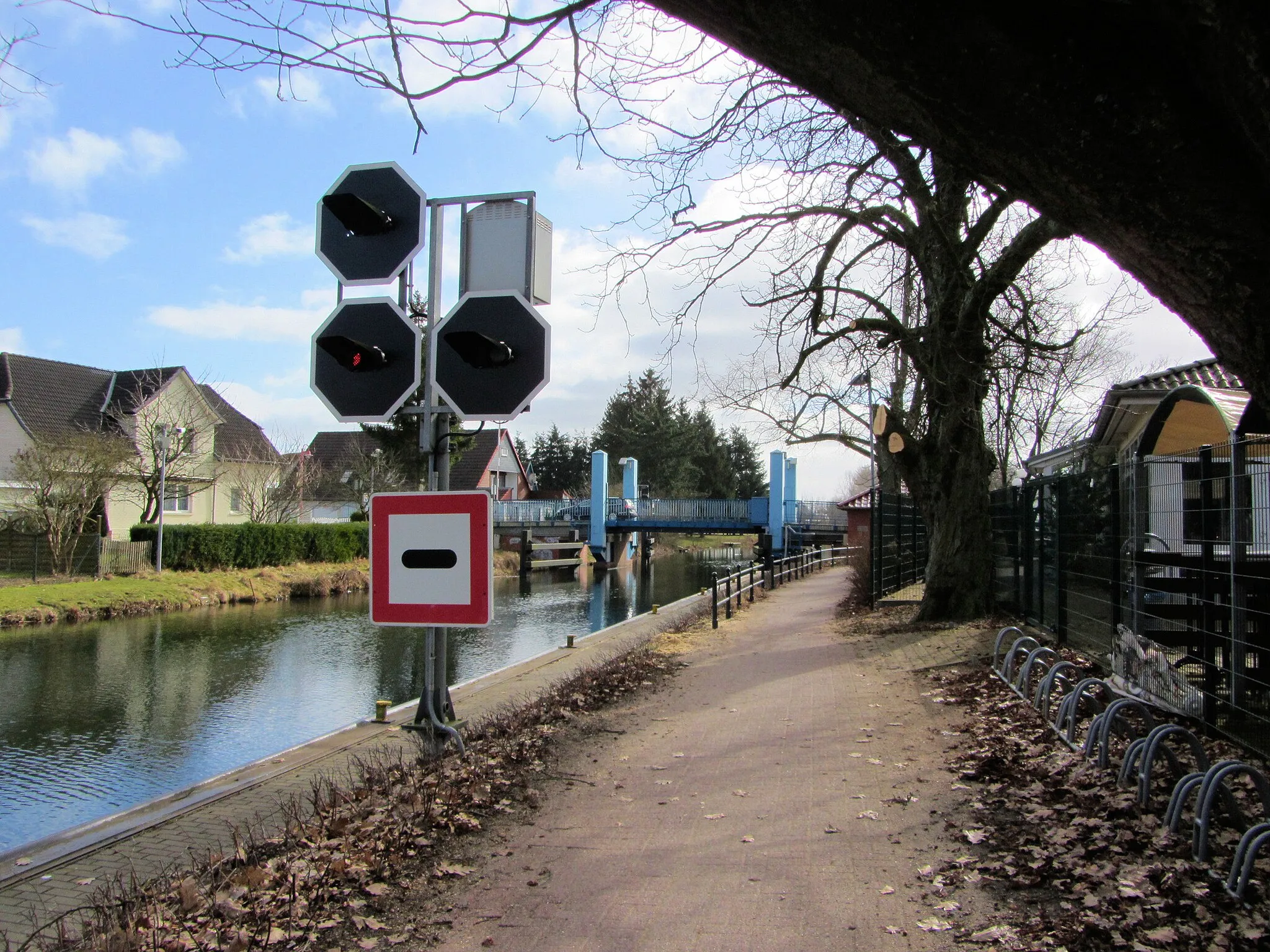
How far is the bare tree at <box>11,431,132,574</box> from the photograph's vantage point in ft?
84.7

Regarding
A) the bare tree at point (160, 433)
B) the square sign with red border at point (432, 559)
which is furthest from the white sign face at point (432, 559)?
the bare tree at point (160, 433)

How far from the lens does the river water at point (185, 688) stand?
9094mm

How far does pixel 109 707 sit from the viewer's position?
498 inches

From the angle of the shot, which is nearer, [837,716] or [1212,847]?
[1212,847]

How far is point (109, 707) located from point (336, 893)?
10.7 metres

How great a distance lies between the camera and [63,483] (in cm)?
2617

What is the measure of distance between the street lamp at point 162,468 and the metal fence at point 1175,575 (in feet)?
79.4

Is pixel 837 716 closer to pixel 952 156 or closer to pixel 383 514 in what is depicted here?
pixel 383 514

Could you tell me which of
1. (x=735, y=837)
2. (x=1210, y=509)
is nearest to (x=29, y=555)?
(x=735, y=837)

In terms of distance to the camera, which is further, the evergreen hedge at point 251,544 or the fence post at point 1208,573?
the evergreen hedge at point 251,544

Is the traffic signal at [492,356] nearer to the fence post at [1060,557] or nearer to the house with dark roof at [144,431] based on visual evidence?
the fence post at [1060,557]

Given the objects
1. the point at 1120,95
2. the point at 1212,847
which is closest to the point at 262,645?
the point at 1212,847

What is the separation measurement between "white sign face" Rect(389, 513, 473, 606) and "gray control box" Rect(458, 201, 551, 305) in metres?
1.38

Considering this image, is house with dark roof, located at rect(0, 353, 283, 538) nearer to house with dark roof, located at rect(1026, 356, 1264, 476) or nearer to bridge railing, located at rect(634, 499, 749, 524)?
bridge railing, located at rect(634, 499, 749, 524)
